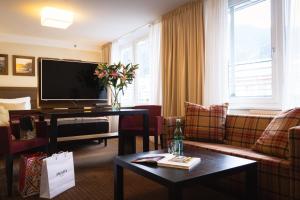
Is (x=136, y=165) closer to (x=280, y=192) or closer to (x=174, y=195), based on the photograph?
(x=174, y=195)

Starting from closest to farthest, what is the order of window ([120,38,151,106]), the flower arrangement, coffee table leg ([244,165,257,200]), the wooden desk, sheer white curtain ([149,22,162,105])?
coffee table leg ([244,165,257,200])
the wooden desk
the flower arrangement
sheer white curtain ([149,22,162,105])
window ([120,38,151,106])

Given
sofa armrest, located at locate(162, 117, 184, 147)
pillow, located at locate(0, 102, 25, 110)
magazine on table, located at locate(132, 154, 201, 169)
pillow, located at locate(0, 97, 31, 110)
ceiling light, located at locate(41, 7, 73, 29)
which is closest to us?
magazine on table, located at locate(132, 154, 201, 169)

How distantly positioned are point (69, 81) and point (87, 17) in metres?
1.75

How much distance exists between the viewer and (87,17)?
4367 mm

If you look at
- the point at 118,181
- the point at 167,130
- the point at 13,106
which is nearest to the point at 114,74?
the point at 167,130

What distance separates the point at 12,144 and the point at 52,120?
0.41 m

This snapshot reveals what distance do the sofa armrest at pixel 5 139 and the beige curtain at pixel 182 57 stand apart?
96.1 inches

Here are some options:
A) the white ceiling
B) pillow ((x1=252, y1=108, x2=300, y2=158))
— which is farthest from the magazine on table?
the white ceiling

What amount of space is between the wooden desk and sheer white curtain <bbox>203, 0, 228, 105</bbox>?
1.00m

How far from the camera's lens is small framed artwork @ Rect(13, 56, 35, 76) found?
18.0 ft

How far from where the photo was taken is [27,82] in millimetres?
5613

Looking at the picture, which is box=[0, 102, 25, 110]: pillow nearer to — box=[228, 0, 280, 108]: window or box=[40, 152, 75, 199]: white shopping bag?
box=[40, 152, 75, 199]: white shopping bag

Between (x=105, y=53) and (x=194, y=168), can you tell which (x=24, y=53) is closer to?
(x=105, y=53)

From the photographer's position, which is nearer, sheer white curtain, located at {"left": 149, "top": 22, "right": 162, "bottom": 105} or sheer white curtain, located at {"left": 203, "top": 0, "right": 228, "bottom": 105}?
sheer white curtain, located at {"left": 203, "top": 0, "right": 228, "bottom": 105}
